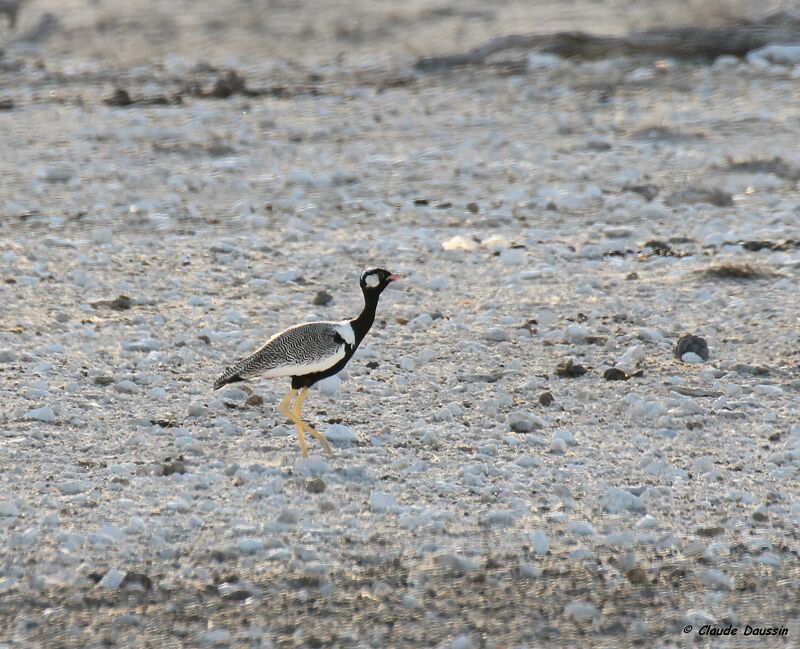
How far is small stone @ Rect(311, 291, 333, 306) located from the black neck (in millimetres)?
2518

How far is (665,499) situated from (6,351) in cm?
488

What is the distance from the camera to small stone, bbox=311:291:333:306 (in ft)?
35.1

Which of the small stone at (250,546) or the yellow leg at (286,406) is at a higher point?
the yellow leg at (286,406)

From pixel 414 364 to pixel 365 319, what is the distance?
1348mm

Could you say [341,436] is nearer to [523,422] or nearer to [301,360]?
[301,360]

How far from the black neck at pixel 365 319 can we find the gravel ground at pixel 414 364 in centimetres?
62

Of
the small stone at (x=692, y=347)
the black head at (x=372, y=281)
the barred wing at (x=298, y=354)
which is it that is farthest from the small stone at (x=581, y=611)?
the small stone at (x=692, y=347)

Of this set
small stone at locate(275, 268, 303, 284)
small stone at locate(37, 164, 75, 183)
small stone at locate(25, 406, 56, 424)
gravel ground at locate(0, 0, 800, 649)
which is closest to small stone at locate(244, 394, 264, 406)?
gravel ground at locate(0, 0, 800, 649)

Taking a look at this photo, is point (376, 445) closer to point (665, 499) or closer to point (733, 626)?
point (665, 499)

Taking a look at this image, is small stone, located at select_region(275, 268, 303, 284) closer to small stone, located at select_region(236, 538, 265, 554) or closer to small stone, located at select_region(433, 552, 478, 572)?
small stone, located at select_region(236, 538, 265, 554)

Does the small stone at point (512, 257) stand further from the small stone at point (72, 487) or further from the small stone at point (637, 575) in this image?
the small stone at point (637, 575)

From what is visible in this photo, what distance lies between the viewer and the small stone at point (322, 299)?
1071 cm

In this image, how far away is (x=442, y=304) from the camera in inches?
423

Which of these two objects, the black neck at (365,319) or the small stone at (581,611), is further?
the black neck at (365,319)
